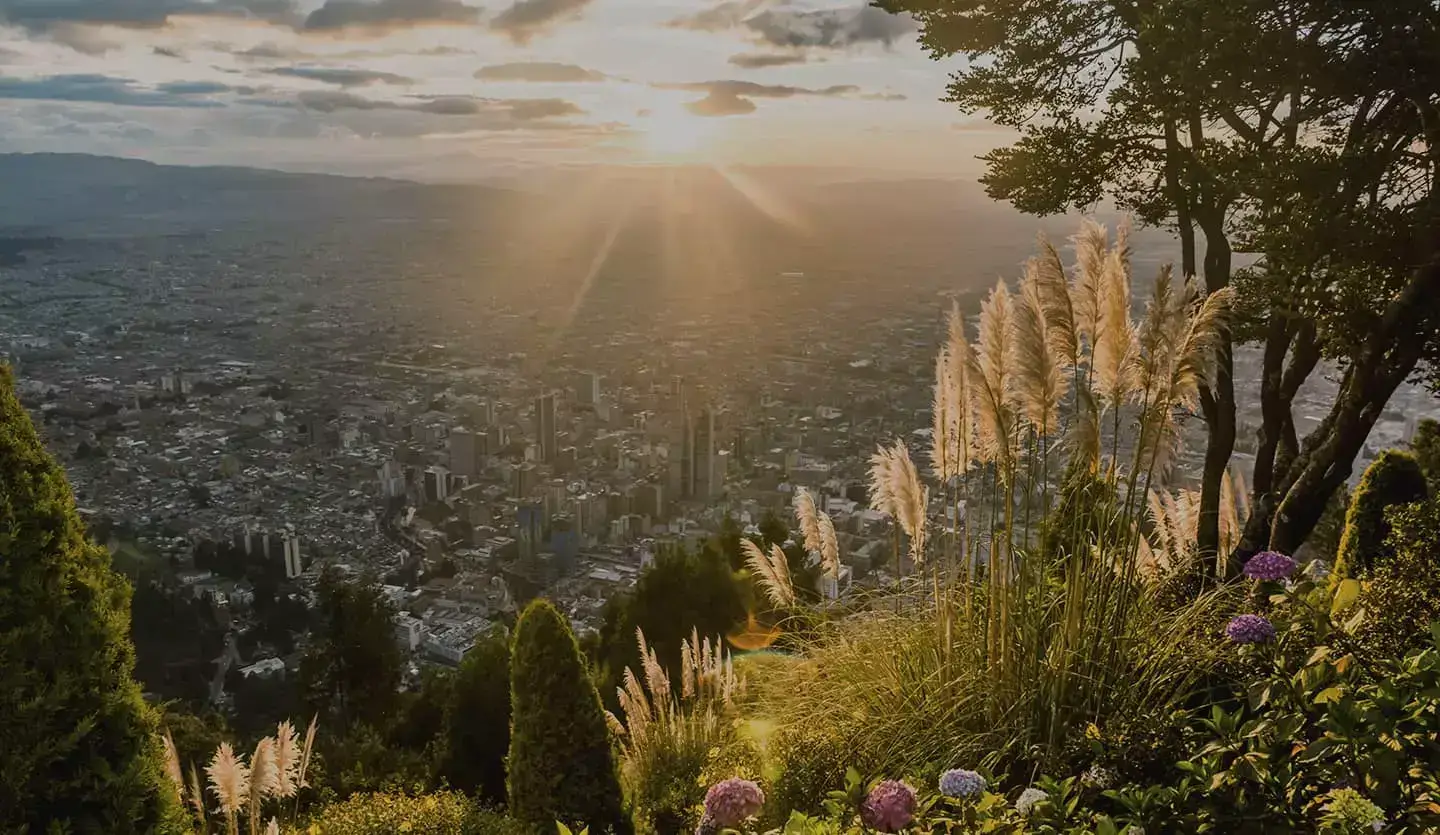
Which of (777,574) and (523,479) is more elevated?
(777,574)

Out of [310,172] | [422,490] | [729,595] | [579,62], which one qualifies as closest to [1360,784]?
[729,595]

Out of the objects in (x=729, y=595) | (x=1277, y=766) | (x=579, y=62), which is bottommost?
(x=729, y=595)

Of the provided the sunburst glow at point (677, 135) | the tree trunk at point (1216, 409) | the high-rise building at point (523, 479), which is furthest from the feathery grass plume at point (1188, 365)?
the high-rise building at point (523, 479)

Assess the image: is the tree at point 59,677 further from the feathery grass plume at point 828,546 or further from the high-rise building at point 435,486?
the high-rise building at point 435,486

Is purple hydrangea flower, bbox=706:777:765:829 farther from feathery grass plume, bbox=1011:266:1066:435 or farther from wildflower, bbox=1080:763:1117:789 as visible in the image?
feathery grass plume, bbox=1011:266:1066:435

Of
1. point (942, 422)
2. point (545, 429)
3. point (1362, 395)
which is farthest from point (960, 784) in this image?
point (545, 429)

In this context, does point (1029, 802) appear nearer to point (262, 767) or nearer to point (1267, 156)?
point (262, 767)

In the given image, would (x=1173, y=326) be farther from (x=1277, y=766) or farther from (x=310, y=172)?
(x=310, y=172)
